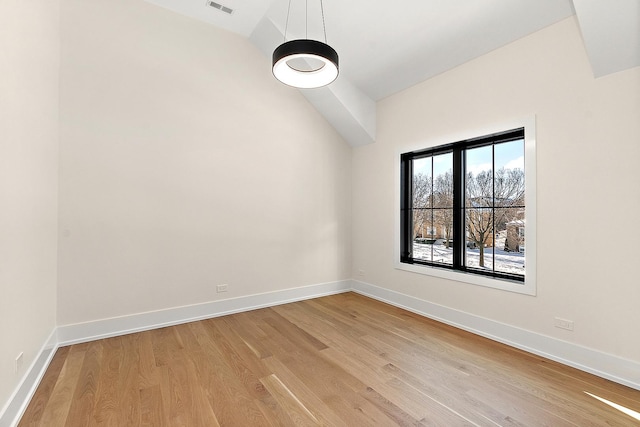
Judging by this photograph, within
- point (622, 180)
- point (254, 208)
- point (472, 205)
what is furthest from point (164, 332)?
point (622, 180)

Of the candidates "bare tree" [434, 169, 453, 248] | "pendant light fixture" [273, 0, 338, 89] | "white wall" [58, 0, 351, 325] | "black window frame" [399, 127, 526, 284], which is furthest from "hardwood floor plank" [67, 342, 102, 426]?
"bare tree" [434, 169, 453, 248]

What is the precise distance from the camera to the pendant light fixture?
7.01ft

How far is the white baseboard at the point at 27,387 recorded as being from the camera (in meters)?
1.76

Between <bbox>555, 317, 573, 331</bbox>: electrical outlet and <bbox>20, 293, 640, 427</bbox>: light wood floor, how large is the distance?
330 mm

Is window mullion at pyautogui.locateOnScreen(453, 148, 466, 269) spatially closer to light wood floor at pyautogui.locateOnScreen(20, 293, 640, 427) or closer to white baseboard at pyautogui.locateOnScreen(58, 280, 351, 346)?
light wood floor at pyautogui.locateOnScreen(20, 293, 640, 427)

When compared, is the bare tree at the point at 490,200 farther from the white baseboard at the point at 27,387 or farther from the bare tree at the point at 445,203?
the white baseboard at the point at 27,387

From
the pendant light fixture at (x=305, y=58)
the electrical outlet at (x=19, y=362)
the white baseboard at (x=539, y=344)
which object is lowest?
the white baseboard at (x=539, y=344)

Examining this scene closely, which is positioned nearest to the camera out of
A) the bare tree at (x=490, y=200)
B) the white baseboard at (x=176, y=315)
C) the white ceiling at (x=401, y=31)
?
the white ceiling at (x=401, y=31)

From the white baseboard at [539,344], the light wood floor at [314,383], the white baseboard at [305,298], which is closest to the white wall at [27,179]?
the white baseboard at [305,298]

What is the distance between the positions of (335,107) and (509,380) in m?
3.76

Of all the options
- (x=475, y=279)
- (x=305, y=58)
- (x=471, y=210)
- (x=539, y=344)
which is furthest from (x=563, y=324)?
(x=305, y=58)

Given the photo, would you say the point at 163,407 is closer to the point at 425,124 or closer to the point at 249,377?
the point at 249,377

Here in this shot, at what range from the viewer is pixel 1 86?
1714 mm

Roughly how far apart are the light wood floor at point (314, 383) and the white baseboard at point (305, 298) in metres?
0.10
